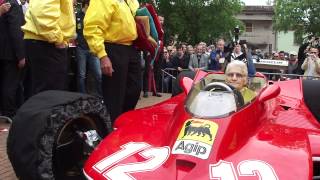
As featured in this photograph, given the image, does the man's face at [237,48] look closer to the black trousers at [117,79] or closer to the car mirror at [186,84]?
the black trousers at [117,79]

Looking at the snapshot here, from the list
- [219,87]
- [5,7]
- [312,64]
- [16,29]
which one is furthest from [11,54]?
[312,64]

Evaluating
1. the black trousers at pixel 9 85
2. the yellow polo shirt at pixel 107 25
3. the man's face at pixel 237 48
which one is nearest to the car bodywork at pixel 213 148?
the yellow polo shirt at pixel 107 25

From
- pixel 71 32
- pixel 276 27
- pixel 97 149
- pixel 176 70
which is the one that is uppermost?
pixel 71 32

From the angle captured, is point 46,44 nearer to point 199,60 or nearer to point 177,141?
point 177,141

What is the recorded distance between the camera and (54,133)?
3.81 metres

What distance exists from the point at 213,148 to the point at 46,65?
2321 millimetres

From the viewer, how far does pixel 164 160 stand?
3408 millimetres

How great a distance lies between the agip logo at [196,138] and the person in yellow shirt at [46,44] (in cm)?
193

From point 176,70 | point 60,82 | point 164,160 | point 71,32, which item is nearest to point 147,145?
point 164,160

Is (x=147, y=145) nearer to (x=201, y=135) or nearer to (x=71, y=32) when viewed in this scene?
(x=201, y=135)

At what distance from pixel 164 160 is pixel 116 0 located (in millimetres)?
2285

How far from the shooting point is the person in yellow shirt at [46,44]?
5.04 metres

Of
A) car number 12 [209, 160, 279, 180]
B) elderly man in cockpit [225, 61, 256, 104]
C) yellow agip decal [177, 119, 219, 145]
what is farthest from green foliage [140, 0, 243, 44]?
car number 12 [209, 160, 279, 180]

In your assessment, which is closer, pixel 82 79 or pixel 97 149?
pixel 97 149
